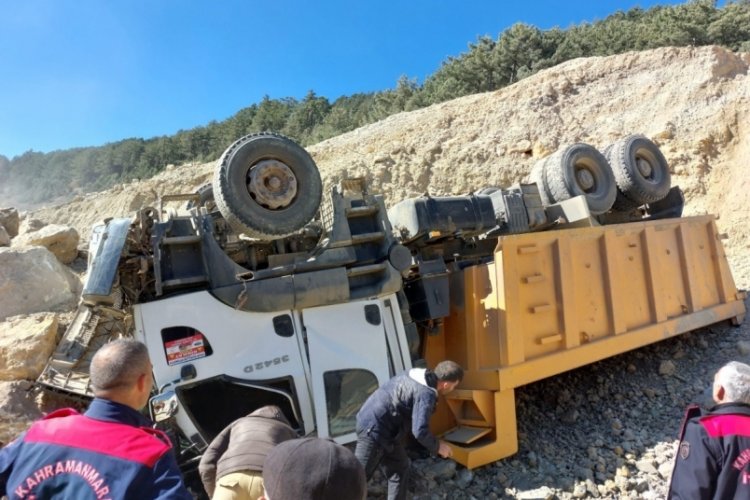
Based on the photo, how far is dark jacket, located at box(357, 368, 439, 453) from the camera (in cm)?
321

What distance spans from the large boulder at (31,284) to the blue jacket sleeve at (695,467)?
644 cm

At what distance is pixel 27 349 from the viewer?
4.99 metres

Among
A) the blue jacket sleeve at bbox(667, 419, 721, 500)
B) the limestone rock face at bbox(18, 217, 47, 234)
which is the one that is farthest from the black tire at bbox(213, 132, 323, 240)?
the limestone rock face at bbox(18, 217, 47, 234)

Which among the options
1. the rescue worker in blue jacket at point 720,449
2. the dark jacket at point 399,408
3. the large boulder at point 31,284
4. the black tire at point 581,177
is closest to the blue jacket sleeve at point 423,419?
the dark jacket at point 399,408

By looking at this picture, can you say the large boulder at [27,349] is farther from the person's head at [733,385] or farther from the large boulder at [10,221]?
the large boulder at [10,221]

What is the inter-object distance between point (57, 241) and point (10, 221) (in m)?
2.81

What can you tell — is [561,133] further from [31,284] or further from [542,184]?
[31,284]

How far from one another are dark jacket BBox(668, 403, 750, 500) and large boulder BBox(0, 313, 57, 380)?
5052 mm

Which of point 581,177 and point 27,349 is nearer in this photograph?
point 27,349

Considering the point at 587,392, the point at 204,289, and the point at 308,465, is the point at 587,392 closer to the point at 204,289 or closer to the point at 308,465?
the point at 204,289

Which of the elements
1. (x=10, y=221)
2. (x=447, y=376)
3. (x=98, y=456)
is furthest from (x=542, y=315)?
(x=10, y=221)

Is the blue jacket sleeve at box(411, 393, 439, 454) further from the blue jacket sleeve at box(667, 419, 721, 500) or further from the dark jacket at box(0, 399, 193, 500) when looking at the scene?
the dark jacket at box(0, 399, 193, 500)

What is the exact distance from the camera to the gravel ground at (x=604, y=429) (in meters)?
3.81

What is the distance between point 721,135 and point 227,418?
40.9ft
